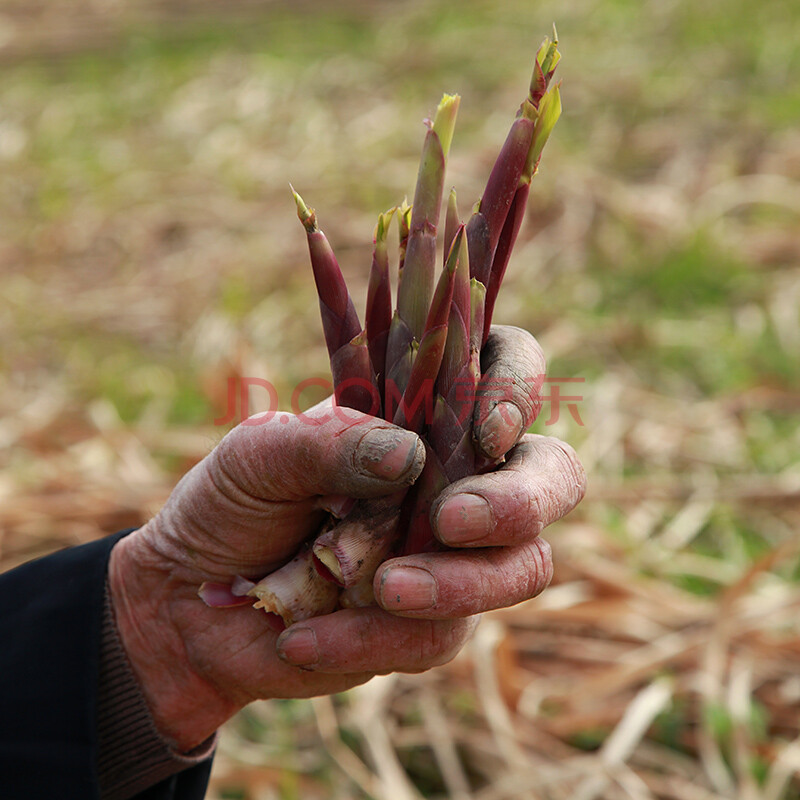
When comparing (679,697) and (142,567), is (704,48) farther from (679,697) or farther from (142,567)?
(142,567)

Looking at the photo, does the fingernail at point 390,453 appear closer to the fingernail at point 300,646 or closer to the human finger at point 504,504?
the human finger at point 504,504

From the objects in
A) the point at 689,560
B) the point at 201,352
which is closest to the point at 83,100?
the point at 201,352

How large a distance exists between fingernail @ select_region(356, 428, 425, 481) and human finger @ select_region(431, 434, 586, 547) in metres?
0.06

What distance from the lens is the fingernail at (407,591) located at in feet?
3.26

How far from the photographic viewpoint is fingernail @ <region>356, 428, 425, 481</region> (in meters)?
0.96

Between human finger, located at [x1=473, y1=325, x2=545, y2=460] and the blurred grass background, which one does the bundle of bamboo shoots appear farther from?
the blurred grass background

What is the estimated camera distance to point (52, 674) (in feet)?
3.87

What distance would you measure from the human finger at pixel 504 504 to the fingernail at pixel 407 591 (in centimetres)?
5

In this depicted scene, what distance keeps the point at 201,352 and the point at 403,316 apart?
2724mm

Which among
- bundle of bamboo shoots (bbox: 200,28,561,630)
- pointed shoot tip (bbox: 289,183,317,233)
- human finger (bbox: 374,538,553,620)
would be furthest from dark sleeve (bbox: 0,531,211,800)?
pointed shoot tip (bbox: 289,183,317,233)

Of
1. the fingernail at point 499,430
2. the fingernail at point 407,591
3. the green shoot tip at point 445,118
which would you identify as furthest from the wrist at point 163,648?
the green shoot tip at point 445,118

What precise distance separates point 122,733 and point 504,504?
0.66 metres

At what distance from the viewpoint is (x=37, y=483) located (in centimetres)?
265

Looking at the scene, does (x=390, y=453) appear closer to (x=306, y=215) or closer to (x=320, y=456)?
(x=320, y=456)
